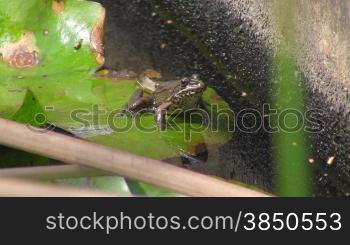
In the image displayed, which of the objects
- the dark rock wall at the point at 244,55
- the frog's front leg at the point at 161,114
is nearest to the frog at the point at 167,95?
the frog's front leg at the point at 161,114

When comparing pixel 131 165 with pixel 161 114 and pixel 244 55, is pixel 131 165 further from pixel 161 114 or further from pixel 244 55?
pixel 244 55

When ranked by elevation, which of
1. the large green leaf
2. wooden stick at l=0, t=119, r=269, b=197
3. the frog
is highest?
wooden stick at l=0, t=119, r=269, b=197

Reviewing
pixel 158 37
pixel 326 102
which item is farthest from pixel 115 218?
pixel 158 37

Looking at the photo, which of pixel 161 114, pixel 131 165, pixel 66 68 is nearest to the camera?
pixel 131 165

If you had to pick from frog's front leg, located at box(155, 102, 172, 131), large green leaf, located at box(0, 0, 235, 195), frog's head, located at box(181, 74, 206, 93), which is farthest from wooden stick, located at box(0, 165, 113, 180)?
frog's head, located at box(181, 74, 206, 93)

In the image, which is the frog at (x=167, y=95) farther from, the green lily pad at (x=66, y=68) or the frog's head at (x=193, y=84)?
the green lily pad at (x=66, y=68)

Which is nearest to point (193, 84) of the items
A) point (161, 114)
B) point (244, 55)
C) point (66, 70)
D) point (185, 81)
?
point (185, 81)

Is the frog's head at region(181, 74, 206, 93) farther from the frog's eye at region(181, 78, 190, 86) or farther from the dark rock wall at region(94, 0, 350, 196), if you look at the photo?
the dark rock wall at region(94, 0, 350, 196)
